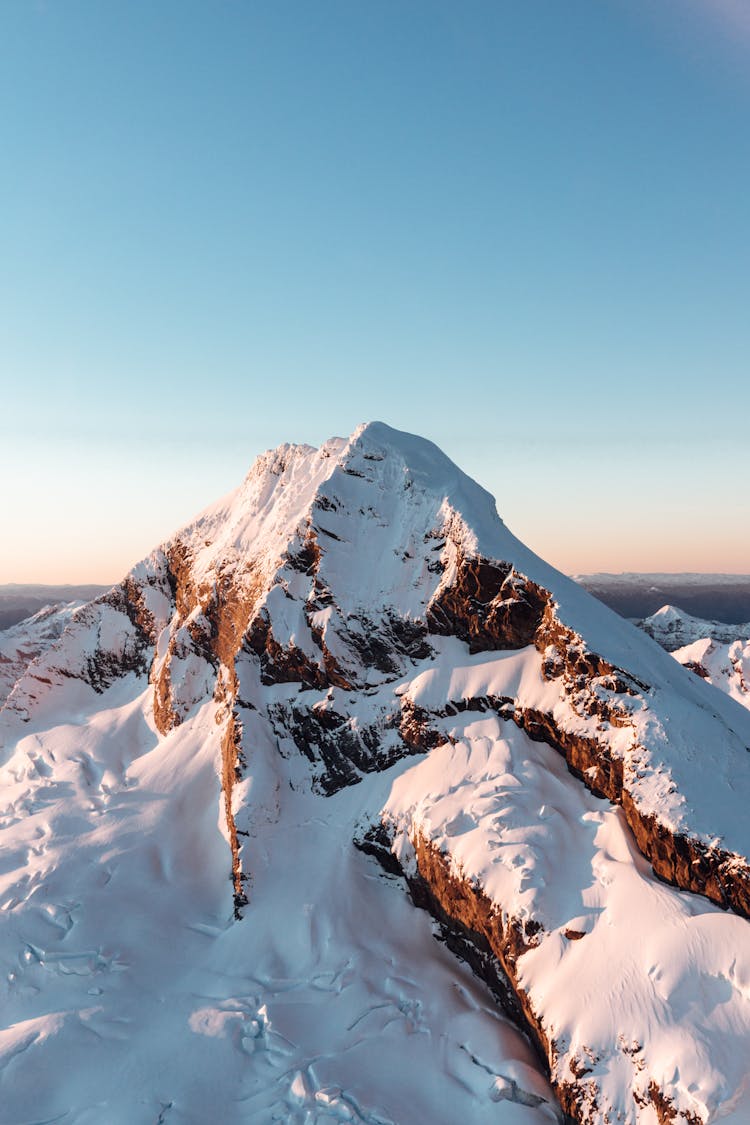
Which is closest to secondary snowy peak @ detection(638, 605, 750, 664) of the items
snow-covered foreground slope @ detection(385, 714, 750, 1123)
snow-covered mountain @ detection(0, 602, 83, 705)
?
snow-covered foreground slope @ detection(385, 714, 750, 1123)

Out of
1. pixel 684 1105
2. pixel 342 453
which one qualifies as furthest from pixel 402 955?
pixel 342 453

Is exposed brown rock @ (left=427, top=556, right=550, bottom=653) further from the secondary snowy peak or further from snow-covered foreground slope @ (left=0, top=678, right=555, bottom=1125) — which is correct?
the secondary snowy peak

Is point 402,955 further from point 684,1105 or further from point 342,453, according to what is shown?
point 342,453

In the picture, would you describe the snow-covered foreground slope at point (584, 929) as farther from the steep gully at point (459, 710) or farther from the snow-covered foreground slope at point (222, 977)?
the snow-covered foreground slope at point (222, 977)

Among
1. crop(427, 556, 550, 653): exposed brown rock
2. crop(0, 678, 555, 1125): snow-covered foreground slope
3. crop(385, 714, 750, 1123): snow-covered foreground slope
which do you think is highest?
crop(427, 556, 550, 653): exposed brown rock

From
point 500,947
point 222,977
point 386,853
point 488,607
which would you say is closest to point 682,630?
point 488,607

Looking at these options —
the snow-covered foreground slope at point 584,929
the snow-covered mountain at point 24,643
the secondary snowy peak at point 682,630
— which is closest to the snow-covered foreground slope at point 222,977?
the snow-covered foreground slope at point 584,929

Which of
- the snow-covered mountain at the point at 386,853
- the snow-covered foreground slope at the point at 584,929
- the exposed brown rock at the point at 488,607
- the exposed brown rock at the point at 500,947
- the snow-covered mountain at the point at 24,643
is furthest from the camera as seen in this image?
the snow-covered mountain at the point at 24,643
